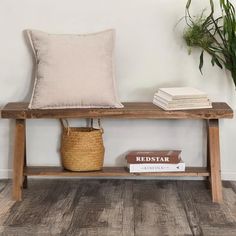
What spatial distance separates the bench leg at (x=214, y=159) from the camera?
281 centimetres

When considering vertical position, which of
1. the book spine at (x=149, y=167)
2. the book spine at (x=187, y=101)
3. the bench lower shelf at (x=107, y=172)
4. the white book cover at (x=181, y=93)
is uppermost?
the white book cover at (x=181, y=93)

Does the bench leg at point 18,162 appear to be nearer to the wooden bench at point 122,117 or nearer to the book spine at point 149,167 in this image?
the wooden bench at point 122,117

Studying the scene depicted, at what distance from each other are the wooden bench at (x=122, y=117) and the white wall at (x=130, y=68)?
223mm

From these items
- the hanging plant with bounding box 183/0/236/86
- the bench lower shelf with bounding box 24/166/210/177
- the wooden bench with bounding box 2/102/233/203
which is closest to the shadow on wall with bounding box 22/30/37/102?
the wooden bench with bounding box 2/102/233/203

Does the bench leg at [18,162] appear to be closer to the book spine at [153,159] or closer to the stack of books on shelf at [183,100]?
the book spine at [153,159]

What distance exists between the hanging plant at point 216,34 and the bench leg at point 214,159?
37cm

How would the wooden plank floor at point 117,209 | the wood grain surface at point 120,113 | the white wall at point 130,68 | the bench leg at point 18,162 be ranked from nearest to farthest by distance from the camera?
the wooden plank floor at point 117,209 → the wood grain surface at point 120,113 → the bench leg at point 18,162 → the white wall at point 130,68

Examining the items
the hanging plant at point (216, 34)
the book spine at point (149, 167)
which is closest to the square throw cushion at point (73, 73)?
the book spine at point (149, 167)

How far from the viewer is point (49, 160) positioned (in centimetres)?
327

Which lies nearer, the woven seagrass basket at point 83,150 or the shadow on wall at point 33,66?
the woven seagrass basket at point 83,150

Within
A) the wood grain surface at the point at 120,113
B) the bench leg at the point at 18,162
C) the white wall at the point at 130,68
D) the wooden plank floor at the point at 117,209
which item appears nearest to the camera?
the wooden plank floor at the point at 117,209

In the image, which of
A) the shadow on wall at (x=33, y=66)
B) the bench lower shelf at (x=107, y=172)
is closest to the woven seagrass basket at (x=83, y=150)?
the bench lower shelf at (x=107, y=172)

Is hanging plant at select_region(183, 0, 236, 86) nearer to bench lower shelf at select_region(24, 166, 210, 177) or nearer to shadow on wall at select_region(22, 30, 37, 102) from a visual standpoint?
bench lower shelf at select_region(24, 166, 210, 177)

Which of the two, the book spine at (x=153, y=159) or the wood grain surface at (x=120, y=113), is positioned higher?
the wood grain surface at (x=120, y=113)
